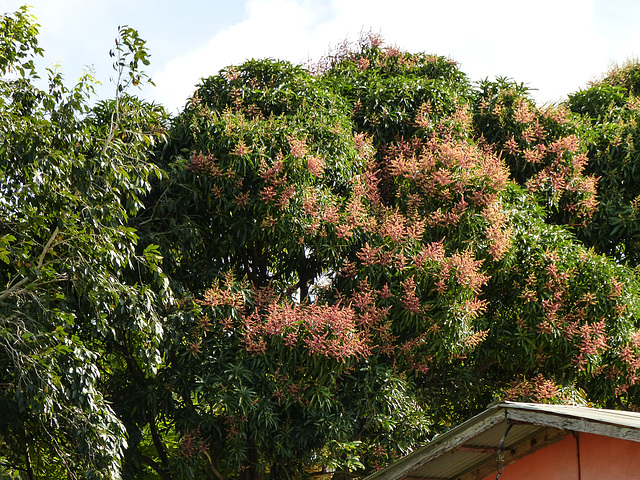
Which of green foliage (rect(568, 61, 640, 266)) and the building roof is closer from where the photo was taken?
the building roof

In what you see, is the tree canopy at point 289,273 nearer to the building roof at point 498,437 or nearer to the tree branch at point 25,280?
the tree branch at point 25,280

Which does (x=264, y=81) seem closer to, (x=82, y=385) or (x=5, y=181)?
(x=5, y=181)

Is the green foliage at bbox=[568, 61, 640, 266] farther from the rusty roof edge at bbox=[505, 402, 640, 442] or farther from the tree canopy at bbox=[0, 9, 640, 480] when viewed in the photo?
the rusty roof edge at bbox=[505, 402, 640, 442]

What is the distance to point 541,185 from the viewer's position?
36.3 feet

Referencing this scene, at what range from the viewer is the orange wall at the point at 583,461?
4659 mm

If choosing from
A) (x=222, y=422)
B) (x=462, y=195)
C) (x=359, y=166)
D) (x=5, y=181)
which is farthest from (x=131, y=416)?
(x=462, y=195)

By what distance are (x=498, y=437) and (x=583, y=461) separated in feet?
1.80

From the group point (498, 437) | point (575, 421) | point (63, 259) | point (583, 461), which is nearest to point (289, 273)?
point (63, 259)

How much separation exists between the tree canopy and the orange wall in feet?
12.0

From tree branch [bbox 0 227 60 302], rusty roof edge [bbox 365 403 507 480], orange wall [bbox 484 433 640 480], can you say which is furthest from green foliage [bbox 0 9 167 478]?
orange wall [bbox 484 433 640 480]

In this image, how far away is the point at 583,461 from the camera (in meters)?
4.96

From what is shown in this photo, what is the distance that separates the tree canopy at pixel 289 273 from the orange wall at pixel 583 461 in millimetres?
3651

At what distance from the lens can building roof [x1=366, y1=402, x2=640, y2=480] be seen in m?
4.44

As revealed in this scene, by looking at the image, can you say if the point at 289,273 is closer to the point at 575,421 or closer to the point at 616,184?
the point at 616,184
